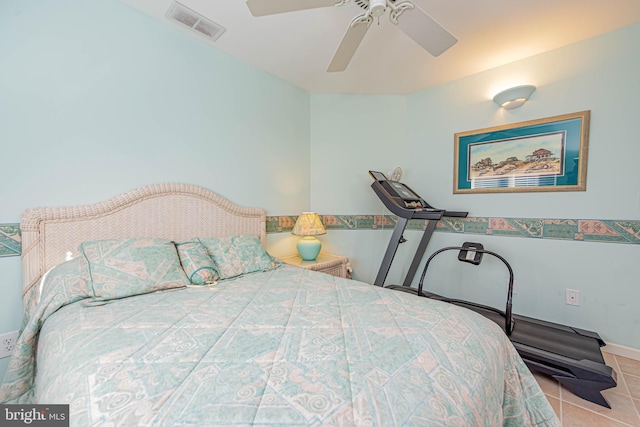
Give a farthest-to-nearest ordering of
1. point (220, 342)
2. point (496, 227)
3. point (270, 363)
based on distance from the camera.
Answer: point (496, 227)
point (220, 342)
point (270, 363)

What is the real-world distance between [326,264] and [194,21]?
234cm

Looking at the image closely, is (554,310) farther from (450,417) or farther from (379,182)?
(450,417)

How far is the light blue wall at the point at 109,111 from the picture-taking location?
1.49 meters

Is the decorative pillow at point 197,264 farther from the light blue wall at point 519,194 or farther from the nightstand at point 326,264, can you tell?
the light blue wall at point 519,194

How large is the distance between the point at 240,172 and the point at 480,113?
2.51m

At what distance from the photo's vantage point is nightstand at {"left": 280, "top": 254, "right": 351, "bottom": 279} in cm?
262

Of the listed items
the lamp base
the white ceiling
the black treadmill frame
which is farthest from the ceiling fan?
the black treadmill frame

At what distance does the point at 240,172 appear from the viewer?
251 centimetres

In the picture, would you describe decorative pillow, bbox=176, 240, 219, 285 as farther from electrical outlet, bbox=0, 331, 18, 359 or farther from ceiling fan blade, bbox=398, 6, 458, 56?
ceiling fan blade, bbox=398, 6, 458, 56

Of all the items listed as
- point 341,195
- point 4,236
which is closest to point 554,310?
point 341,195

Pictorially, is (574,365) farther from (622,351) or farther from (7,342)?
(7,342)

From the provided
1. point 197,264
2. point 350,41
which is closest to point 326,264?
point 197,264

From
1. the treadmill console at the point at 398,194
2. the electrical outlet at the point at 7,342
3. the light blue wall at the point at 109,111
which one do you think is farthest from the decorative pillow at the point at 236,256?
the treadmill console at the point at 398,194

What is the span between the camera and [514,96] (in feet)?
7.69
